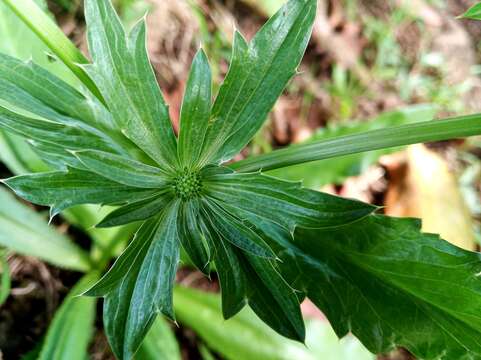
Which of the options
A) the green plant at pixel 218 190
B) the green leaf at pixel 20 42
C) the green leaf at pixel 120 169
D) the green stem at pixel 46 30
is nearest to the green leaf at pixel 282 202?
the green plant at pixel 218 190

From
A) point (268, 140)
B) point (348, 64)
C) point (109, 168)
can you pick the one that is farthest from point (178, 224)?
point (348, 64)

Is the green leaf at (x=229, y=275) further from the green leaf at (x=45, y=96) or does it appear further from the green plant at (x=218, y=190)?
the green leaf at (x=45, y=96)

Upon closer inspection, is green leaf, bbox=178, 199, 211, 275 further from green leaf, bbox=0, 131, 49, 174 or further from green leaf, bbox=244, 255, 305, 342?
green leaf, bbox=0, 131, 49, 174

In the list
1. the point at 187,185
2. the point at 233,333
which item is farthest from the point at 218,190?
the point at 233,333

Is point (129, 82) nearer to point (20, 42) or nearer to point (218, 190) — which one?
point (218, 190)

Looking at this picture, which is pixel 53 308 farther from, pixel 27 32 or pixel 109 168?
pixel 109 168
